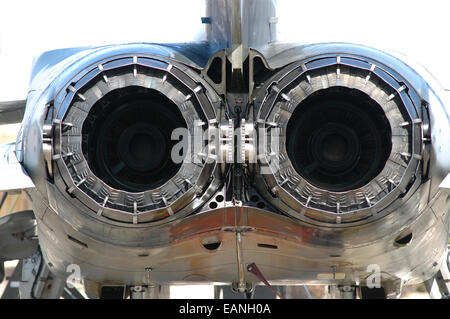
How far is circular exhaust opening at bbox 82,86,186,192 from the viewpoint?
4.07 metres

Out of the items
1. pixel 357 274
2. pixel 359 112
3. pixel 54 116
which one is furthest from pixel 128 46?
pixel 357 274

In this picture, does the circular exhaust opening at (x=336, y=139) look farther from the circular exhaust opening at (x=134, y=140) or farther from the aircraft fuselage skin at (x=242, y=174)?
the circular exhaust opening at (x=134, y=140)

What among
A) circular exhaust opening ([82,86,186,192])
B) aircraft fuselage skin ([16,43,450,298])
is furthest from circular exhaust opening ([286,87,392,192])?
circular exhaust opening ([82,86,186,192])

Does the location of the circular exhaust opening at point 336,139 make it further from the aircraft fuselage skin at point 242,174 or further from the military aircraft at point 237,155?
the aircraft fuselage skin at point 242,174

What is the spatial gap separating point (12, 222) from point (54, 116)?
280cm

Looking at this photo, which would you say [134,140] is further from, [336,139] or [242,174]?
[336,139]

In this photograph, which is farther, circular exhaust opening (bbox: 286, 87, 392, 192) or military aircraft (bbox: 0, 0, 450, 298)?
circular exhaust opening (bbox: 286, 87, 392, 192)

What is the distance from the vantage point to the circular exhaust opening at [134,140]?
407 cm

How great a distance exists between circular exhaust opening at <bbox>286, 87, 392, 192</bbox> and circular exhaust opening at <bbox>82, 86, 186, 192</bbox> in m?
0.74

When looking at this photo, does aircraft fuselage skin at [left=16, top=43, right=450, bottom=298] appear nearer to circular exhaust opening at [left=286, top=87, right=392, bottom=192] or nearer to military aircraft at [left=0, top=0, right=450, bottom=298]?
military aircraft at [left=0, top=0, right=450, bottom=298]

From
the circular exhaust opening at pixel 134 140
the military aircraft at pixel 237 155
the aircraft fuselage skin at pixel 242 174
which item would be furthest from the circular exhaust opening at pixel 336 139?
the circular exhaust opening at pixel 134 140

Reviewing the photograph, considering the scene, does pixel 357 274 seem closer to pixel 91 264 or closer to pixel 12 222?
pixel 91 264

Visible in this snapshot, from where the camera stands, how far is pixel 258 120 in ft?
12.7

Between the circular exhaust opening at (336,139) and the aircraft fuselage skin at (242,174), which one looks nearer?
the aircraft fuselage skin at (242,174)
